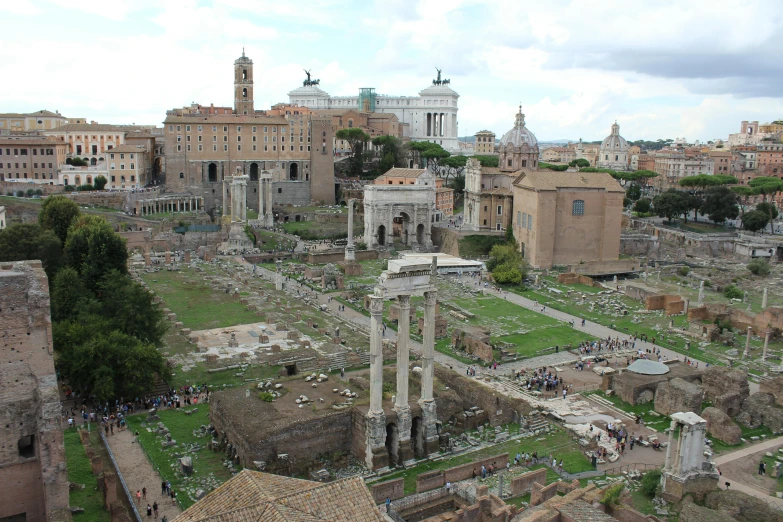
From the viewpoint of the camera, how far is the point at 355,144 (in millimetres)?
97562

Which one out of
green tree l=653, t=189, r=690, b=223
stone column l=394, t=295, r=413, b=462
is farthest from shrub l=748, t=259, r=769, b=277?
stone column l=394, t=295, r=413, b=462

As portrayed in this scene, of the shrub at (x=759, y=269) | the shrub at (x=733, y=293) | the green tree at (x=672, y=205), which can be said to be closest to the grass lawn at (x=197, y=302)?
the shrub at (x=733, y=293)

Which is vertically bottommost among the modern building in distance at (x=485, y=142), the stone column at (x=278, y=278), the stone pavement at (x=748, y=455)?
the stone pavement at (x=748, y=455)

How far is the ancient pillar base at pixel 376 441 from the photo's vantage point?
24.6 meters

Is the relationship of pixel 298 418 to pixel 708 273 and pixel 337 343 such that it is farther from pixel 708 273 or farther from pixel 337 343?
pixel 708 273

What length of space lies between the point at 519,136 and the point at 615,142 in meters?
57.3

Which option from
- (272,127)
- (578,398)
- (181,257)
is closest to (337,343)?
(578,398)

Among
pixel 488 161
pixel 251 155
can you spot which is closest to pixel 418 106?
pixel 488 161

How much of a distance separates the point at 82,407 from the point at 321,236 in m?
45.0

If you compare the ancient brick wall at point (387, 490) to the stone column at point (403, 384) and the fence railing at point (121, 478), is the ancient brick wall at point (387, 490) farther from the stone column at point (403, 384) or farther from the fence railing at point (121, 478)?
the fence railing at point (121, 478)

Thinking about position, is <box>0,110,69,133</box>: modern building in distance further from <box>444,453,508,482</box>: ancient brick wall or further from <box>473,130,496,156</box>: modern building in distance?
<box>444,453,508,482</box>: ancient brick wall

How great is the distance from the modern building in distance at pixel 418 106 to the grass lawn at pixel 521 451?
313 ft

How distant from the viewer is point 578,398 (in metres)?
32.1

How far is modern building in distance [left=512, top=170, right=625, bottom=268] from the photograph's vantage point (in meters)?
61.2
